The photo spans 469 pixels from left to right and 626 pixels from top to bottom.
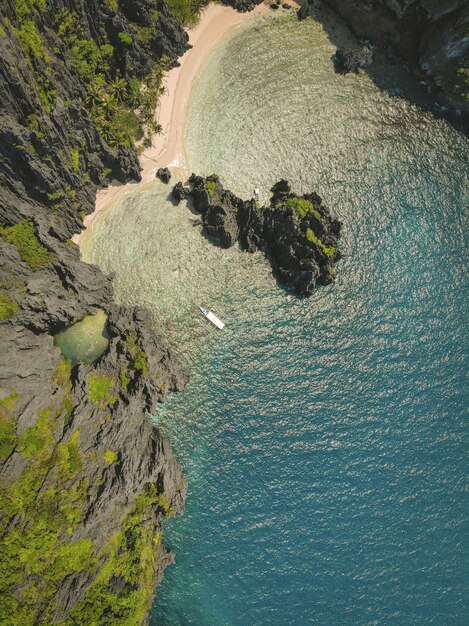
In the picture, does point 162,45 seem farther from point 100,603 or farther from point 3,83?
point 100,603

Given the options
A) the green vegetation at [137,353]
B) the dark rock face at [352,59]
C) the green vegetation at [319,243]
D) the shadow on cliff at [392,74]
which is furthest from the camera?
the shadow on cliff at [392,74]

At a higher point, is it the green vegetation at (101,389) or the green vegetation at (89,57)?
the green vegetation at (89,57)

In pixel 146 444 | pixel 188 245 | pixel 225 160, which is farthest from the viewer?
pixel 225 160

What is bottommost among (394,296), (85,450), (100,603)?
(394,296)

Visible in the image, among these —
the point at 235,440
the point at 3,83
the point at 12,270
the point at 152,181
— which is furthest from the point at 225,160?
the point at 235,440

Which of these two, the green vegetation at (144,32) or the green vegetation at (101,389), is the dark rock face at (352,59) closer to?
the green vegetation at (144,32)

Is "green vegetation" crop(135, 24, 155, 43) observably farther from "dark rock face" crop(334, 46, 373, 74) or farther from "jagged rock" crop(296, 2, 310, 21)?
"dark rock face" crop(334, 46, 373, 74)

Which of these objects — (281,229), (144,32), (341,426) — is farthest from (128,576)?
(144,32)

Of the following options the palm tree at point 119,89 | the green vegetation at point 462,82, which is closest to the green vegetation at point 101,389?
the palm tree at point 119,89
